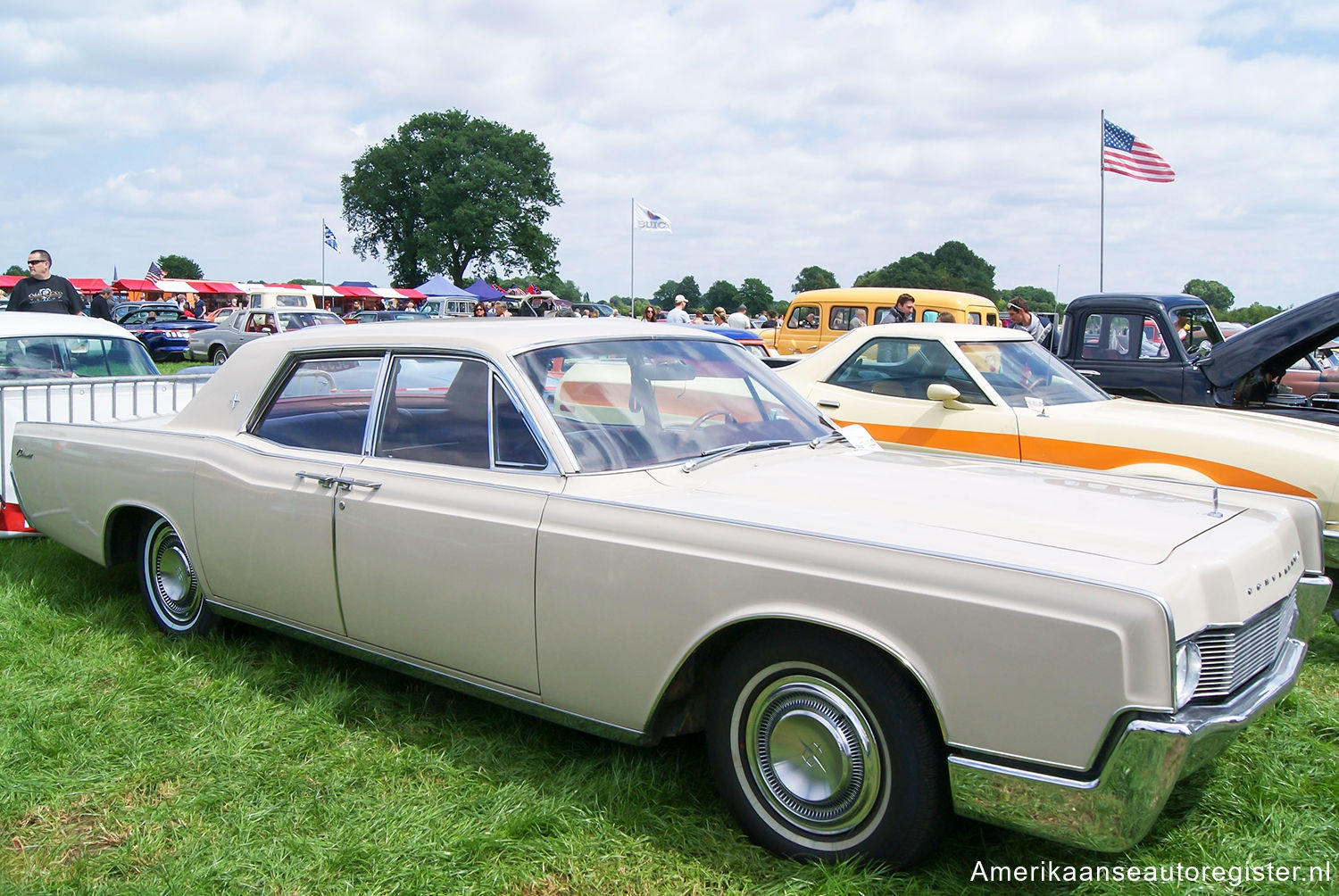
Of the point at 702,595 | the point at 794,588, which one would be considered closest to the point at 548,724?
the point at 702,595

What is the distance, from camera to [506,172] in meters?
64.6

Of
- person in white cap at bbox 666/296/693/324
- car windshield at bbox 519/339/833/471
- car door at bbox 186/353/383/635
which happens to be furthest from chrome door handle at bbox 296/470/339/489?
person in white cap at bbox 666/296/693/324

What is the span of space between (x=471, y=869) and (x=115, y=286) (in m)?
60.4

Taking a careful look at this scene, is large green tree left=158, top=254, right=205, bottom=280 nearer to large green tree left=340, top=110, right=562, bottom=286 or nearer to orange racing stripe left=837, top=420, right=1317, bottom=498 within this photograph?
large green tree left=340, top=110, right=562, bottom=286

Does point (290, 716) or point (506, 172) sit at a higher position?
point (506, 172)

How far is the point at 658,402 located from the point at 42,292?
7598mm

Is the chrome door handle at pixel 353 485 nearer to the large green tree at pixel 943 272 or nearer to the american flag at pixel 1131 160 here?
the american flag at pixel 1131 160

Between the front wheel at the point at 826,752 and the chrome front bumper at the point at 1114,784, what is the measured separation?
0.13 metres

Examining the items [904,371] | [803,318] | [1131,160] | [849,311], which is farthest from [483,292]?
[904,371]

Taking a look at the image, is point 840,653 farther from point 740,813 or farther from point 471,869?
point 471,869

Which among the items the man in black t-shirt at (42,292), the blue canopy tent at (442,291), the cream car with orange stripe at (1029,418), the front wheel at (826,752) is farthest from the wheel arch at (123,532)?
the blue canopy tent at (442,291)

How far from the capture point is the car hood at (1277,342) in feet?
21.3

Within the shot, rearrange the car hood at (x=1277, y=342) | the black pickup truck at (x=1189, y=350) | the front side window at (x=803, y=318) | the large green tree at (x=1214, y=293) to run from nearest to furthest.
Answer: the car hood at (x=1277, y=342) → the black pickup truck at (x=1189, y=350) → the front side window at (x=803, y=318) → the large green tree at (x=1214, y=293)

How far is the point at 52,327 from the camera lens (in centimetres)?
752
